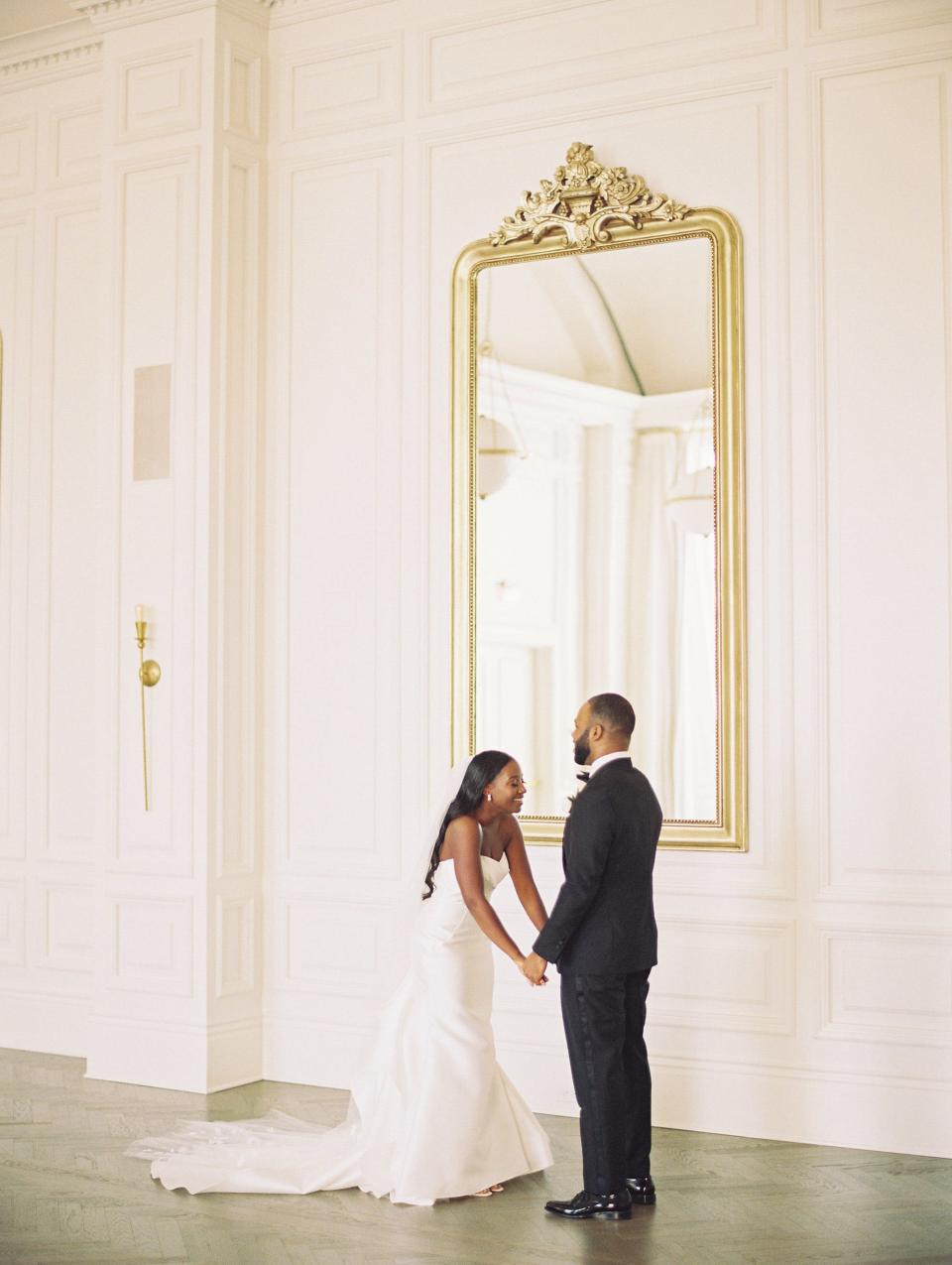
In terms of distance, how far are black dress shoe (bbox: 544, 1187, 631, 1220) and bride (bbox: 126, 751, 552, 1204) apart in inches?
15.7

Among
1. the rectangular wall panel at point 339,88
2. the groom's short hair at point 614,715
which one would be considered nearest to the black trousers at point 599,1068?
the groom's short hair at point 614,715

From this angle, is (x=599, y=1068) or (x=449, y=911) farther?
(x=449, y=911)

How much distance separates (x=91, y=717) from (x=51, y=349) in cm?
201

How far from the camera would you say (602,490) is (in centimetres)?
698

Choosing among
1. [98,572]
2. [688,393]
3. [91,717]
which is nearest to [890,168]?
[688,393]

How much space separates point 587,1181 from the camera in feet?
17.3

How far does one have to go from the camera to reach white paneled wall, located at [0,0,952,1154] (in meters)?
6.34

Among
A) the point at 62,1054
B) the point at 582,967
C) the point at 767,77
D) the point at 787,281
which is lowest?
the point at 62,1054

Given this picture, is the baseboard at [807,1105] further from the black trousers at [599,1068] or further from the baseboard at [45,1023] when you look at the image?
Result: the baseboard at [45,1023]

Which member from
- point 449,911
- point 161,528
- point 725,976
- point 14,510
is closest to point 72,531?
point 14,510

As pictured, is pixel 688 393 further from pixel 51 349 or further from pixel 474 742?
pixel 51 349

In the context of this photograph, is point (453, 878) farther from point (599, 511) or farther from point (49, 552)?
point (49, 552)

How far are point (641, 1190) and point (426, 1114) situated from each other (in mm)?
779

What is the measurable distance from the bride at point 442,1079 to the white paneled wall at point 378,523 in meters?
1.19
